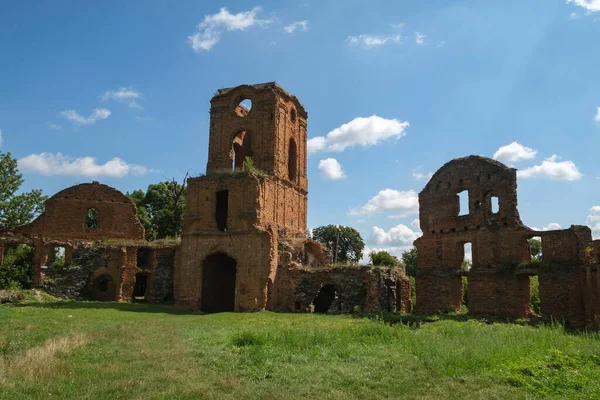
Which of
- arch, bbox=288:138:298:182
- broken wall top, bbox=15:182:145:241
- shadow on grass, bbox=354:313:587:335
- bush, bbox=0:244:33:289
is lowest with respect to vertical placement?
shadow on grass, bbox=354:313:587:335

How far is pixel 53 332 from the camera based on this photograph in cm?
1306

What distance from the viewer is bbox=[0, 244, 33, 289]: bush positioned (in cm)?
2859

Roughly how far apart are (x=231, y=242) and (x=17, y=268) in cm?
1420

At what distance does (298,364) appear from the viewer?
949 centimetres

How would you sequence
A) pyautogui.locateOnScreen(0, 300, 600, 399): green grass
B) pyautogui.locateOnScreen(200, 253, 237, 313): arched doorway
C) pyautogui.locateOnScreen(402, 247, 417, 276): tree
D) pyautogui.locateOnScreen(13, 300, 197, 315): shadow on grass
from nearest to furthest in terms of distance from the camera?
pyautogui.locateOnScreen(0, 300, 600, 399): green grass, pyautogui.locateOnScreen(13, 300, 197, 315): shadow on grass, pyautogui.locateOnScreen(200, 253, 237, 313): arched doorway, pyautogui.locateOnScreen(402, 247, 417, 276): tree

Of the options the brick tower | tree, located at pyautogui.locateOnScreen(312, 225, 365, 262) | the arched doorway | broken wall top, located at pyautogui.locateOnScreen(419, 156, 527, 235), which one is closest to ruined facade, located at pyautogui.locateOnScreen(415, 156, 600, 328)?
broken wall top, located at pyautogui.locateOnScreen(419, 156, 527, 235)

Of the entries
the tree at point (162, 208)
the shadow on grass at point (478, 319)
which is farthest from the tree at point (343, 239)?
the shadow on grass at point (478, 319)

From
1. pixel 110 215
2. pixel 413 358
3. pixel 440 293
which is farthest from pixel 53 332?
pixel 110 215

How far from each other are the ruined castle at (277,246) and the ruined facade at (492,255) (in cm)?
5

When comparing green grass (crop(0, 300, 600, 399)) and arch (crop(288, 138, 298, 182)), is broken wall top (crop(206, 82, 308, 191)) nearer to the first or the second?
arch (crop(288, 138, 298, 182))

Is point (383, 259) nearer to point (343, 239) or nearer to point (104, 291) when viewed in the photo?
point (343, 239)

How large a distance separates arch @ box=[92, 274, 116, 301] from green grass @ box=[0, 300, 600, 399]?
14.9m

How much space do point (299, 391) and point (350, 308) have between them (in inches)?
664

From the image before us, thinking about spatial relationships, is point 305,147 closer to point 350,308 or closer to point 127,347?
point 350,308
